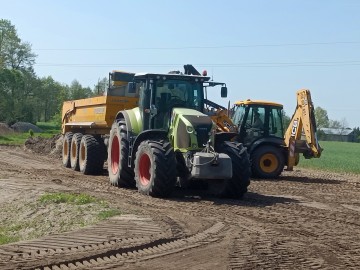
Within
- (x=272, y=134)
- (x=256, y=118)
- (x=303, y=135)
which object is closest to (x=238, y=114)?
(x=256, y=118)

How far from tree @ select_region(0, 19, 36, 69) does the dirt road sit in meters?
64.3

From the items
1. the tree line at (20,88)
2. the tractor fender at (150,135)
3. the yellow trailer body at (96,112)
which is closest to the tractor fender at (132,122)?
the tractor fender at (150,135)

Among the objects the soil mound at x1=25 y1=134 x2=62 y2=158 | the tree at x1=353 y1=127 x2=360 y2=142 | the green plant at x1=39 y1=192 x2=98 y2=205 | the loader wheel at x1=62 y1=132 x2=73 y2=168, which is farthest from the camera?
the tree at x1=353 y1=127 x2=360 y2=142

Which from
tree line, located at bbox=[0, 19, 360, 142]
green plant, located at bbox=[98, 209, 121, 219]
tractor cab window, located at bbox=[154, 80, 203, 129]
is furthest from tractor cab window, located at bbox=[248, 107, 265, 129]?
tree line, located at bbox=[0, 19, 360, 142]

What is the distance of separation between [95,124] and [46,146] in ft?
39.7

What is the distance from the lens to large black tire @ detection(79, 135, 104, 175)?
61.4 feet

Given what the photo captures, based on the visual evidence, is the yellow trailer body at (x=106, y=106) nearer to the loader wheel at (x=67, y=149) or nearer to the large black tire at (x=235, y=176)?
the loader wheel at (x=67, y=149)

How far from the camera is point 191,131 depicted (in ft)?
42.3

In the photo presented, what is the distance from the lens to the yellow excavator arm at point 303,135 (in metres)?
19.5

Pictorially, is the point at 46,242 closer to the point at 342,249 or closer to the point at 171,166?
the point at 342,249

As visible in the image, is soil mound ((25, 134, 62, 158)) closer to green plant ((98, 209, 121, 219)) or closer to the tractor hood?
the tractor hood

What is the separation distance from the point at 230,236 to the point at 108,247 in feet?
6.26

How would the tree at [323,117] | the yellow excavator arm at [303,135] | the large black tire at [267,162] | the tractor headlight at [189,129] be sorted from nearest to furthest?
the tractor headlight at [189,129] → the large black tire at [267,162] → the yellow excavator arm at [303,135] → the tree at [323,117]

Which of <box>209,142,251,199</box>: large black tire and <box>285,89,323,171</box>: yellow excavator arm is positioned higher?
<box>285,89,323,171</box>: yellow excavator arm
